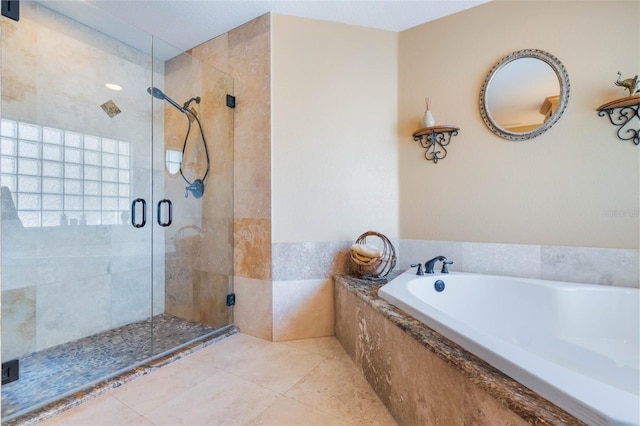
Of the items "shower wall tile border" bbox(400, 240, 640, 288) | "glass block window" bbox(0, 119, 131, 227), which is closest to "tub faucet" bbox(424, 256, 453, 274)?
"shower wall tile border" bbox(400, 240, 640, 288)

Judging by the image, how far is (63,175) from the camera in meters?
1.89

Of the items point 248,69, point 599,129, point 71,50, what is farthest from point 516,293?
point 71,50

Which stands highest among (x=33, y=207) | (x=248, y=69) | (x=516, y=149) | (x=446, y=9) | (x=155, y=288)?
(x=446, y=9)

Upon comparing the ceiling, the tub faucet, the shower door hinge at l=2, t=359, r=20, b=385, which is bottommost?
the shower door hinge at l=2, t=359, r=20, b=385

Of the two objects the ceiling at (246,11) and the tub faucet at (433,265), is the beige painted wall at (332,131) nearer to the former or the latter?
the ceiling at (246,11)

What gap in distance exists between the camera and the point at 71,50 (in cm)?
192

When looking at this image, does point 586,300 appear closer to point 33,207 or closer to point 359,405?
point 359,405

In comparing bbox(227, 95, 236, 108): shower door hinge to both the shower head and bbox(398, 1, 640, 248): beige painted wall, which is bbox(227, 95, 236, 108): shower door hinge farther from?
bbox(398, 1, 640, 248): beige painted wall

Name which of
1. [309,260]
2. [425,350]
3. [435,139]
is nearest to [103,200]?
[309,260]

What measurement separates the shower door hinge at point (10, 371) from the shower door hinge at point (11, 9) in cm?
182

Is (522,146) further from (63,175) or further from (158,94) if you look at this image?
(63,175)

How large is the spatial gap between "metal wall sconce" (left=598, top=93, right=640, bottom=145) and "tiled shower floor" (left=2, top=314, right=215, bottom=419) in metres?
2.86

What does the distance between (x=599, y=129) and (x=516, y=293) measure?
105 centimetres

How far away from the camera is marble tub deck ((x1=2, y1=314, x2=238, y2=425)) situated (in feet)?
4.31
